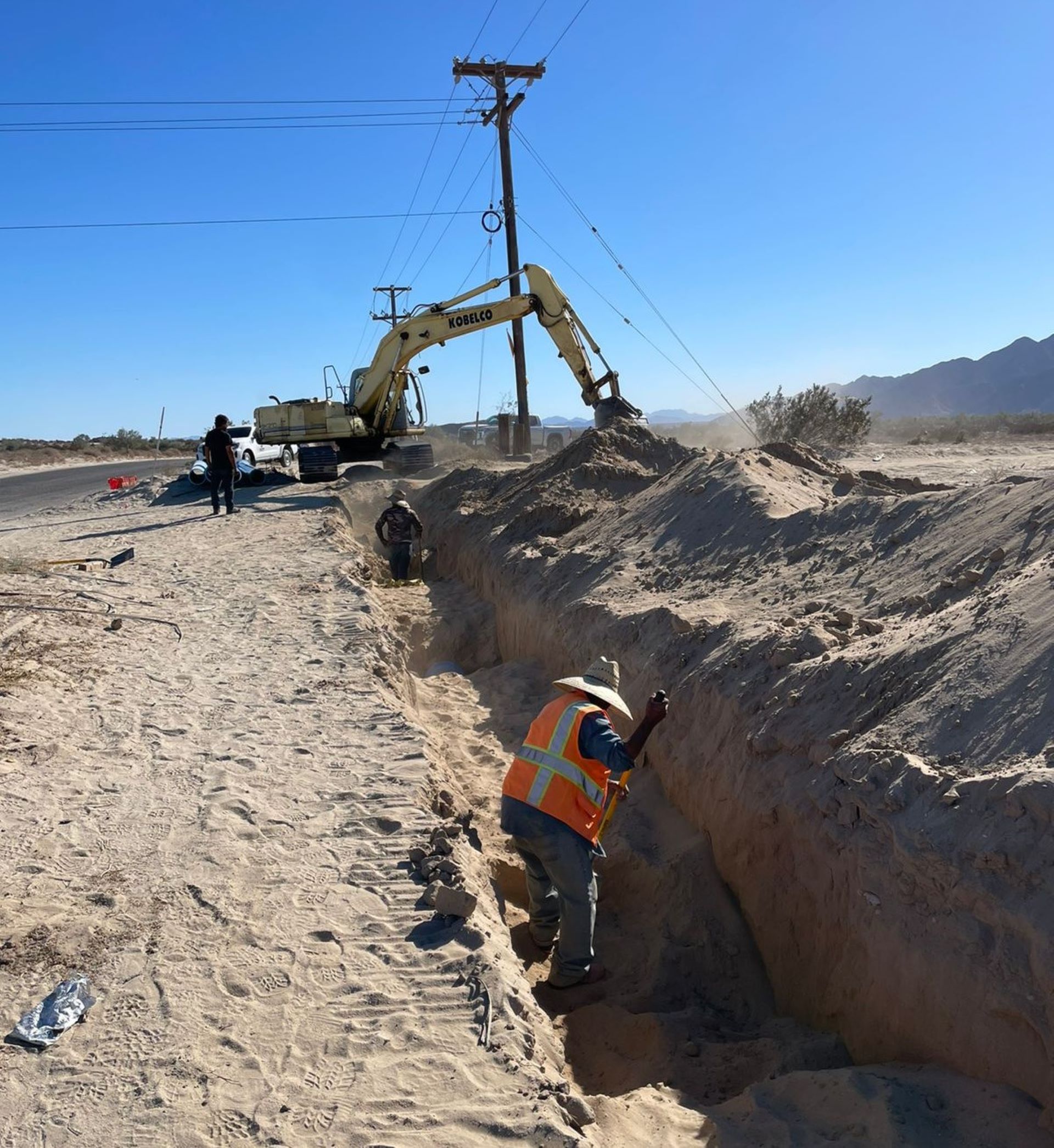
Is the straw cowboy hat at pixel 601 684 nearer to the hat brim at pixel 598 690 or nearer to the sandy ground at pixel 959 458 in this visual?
the hat brim at pixel 598 690

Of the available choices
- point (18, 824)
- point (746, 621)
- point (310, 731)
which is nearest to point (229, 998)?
point (18, 824)

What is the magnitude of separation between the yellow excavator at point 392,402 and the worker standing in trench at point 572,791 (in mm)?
12362

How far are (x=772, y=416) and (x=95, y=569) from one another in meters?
16.7

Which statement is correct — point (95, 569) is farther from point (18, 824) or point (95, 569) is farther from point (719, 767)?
point (719, 767)

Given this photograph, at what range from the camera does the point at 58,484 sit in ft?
95.4

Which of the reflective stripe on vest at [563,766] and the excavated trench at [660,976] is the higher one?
the reflective stripe on vest at [563,766]

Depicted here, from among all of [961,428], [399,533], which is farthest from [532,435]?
[399,533]

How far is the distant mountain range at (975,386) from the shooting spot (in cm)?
8381

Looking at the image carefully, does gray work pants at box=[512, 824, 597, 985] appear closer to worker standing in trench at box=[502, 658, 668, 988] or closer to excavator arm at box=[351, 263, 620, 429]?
worker standing in trench at box=[502, 658, 668, 988]

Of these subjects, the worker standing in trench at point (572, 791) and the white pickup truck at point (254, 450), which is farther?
the white pickup truck at point (254, 450)

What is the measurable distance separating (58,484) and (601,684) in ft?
94.4

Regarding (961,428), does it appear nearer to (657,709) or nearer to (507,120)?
(507,120)

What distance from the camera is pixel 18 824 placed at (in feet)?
16.0

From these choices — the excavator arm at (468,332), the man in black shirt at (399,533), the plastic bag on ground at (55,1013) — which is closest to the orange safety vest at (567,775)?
the plastic bag on ground at (55,1013)
